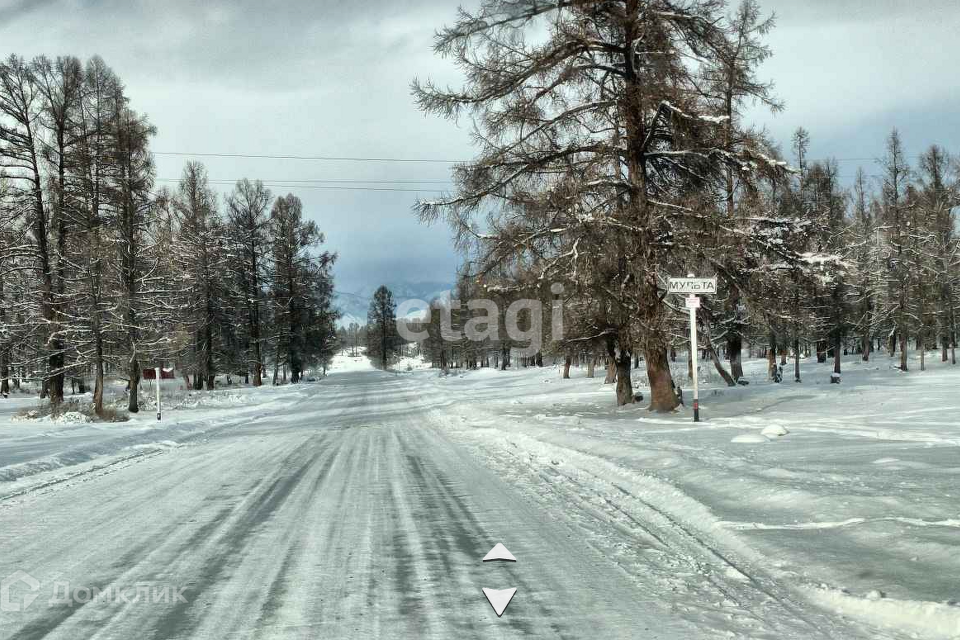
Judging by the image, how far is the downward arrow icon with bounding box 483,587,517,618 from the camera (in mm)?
3629

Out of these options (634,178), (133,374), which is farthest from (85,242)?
(634,178)

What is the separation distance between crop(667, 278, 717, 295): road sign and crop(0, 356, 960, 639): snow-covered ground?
2988 millimetres

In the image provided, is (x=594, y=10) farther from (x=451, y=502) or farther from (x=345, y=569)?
(x=345, y=569)

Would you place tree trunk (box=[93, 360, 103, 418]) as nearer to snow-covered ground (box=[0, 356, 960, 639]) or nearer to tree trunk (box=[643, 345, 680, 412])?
snow-covered ground (box=[0, 356, 960, 639])

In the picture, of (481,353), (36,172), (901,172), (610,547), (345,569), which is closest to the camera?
(345,569)

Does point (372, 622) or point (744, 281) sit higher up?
point (744, 281)

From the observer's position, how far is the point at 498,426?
1485 centimetres

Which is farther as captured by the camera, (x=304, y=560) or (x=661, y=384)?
(x=661, y=384)

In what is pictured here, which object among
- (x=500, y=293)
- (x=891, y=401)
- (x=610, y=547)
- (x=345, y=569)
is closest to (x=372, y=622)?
(x=345, y=569)

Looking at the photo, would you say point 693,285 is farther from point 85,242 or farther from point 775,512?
point 85,242

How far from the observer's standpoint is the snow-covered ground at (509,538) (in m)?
3.47

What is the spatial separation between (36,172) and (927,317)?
173 feet

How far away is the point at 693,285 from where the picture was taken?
11984 millimetres

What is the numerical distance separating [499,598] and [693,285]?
31.3 ft
